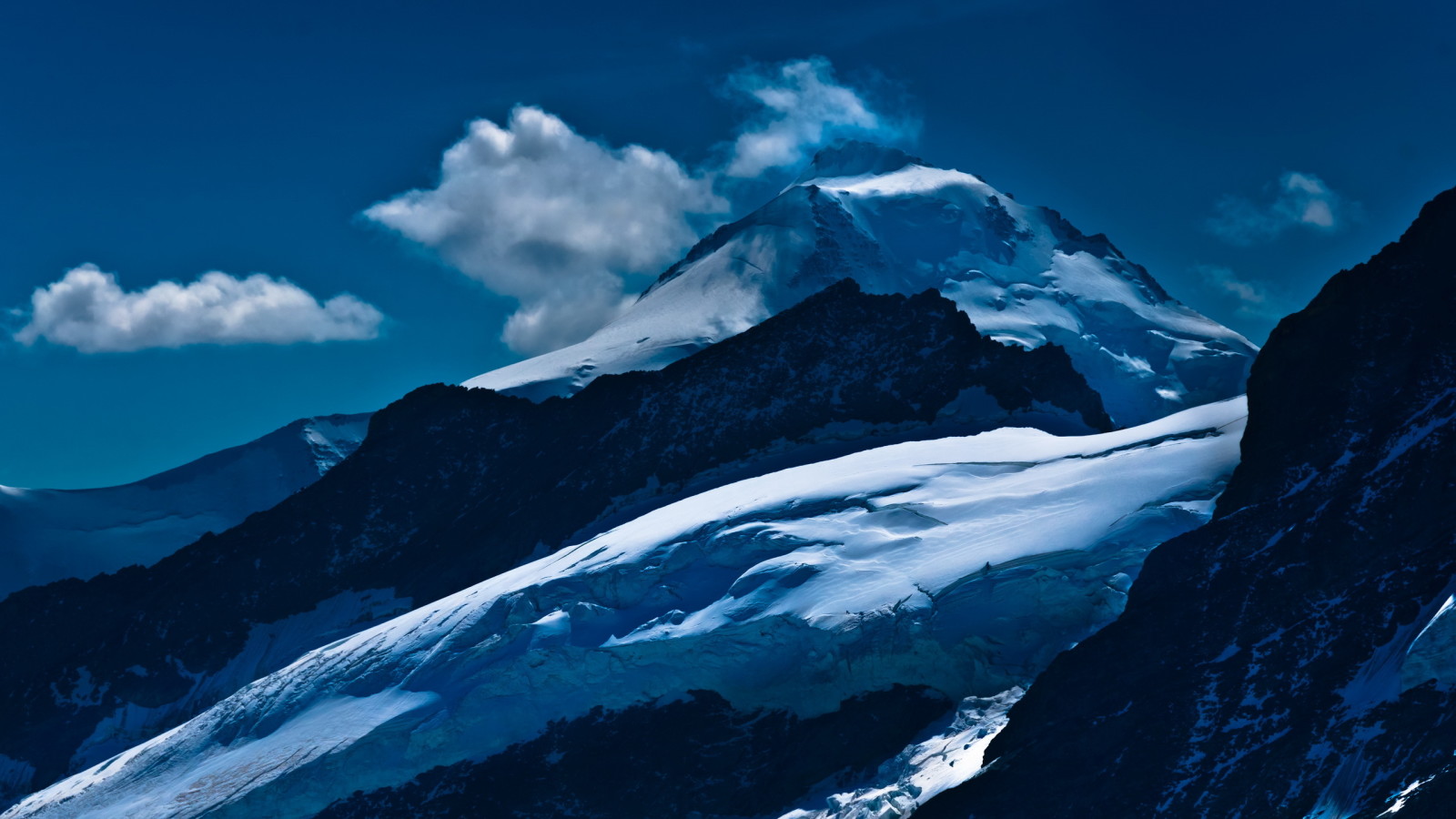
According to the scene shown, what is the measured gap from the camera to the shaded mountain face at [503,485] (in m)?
148

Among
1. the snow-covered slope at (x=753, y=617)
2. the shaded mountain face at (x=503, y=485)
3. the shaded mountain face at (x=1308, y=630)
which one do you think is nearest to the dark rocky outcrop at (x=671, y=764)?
the snow-covered slope at (x=753, y=617)

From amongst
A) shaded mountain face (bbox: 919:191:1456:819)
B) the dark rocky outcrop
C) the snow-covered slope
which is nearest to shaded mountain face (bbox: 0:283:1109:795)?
the snow-covered slope

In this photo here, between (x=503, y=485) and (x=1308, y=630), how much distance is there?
94667mm

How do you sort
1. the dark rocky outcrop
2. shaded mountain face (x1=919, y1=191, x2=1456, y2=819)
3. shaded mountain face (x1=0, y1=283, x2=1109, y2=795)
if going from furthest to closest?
shaded mountain face (x1=0, y1=283, x2=1109, y2=795) → the dark rocky outcrop → shaded mountain face (x1=919, y1=191, x2=1456, y2=819)

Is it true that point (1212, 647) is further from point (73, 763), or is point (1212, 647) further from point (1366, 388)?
point (73, 763)

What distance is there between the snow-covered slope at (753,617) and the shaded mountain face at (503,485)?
65.9 ft

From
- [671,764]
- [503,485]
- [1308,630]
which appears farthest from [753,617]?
[503,485]

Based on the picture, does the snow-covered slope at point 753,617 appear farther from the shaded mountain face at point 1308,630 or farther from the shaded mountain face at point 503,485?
the shaded mountain face at point 503,485

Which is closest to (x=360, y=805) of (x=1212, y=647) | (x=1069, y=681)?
(x=1069, y=681)

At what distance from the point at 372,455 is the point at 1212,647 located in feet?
356

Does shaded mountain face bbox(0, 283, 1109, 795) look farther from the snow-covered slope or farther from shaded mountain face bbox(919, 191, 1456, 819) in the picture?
shaded mountain face bbox(919, 191, 1456, 819)

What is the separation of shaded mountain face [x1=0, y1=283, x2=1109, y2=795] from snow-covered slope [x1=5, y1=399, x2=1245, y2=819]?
2009 cm

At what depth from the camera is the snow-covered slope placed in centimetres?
10050

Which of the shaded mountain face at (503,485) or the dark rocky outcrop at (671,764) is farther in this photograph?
the shaded mountain face at (503,485)
